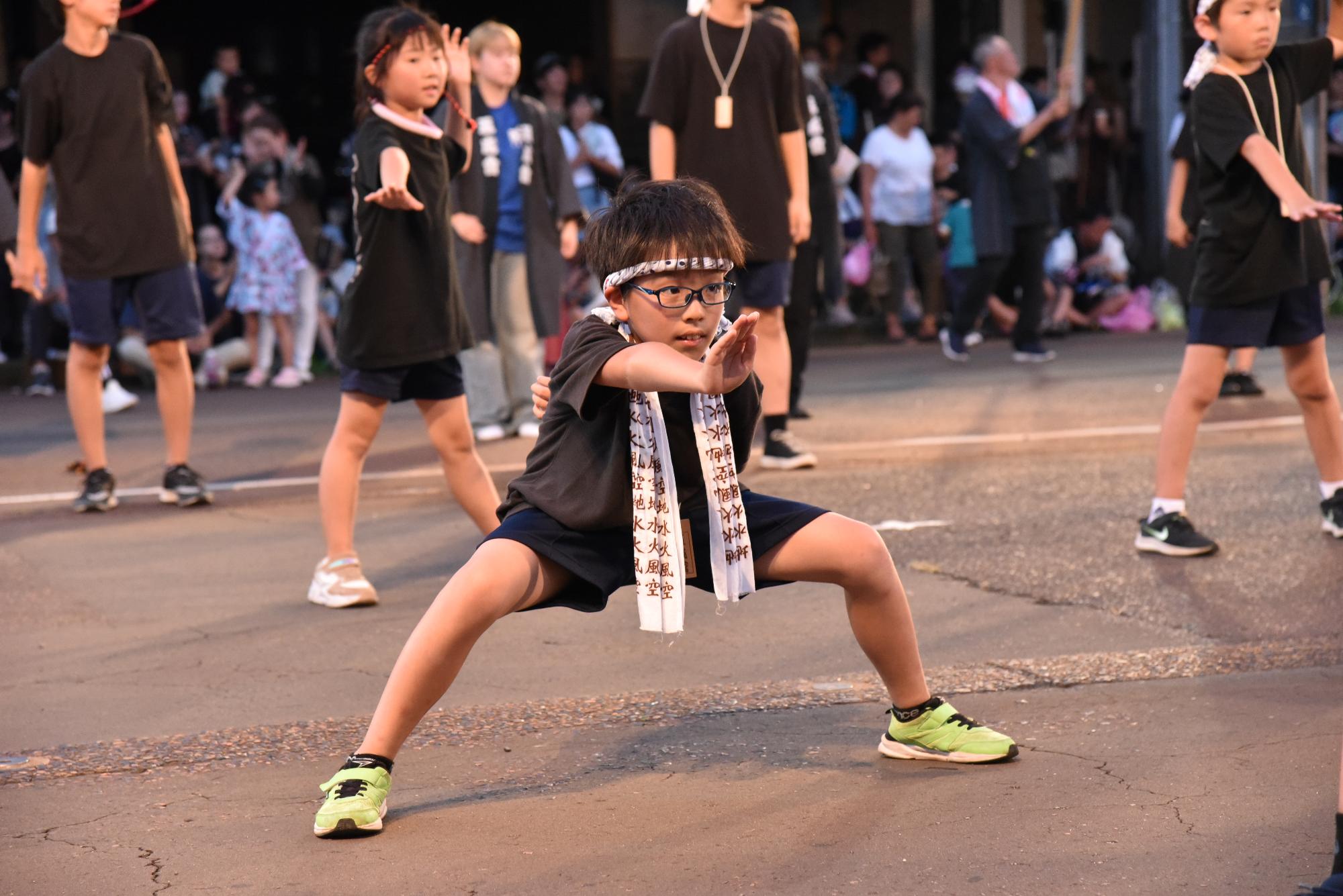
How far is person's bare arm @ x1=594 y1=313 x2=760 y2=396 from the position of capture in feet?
10.6

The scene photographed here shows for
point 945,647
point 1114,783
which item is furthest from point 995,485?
point 1114,783

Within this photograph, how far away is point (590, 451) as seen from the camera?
12.4ft

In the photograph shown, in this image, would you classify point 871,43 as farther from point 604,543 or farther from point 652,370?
point 652,370

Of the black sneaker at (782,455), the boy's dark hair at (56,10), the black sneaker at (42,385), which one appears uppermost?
the boy's dark hair at (56,10)

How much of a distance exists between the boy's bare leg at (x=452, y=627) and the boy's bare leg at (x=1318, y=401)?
3.47 meters

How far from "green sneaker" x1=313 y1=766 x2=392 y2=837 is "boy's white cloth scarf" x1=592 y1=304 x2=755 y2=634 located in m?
0.63

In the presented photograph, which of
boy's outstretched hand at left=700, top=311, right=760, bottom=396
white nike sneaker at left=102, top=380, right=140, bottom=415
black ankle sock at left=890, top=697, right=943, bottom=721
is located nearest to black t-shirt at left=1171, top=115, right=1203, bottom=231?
black ankle sock at left=890, top=697, right=943, bottom=721

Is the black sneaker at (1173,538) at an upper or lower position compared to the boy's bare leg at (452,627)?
lower

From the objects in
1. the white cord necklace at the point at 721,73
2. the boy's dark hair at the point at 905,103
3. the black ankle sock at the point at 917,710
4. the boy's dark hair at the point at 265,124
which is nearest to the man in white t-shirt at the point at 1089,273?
the boy's dark hair at the point at 905,103

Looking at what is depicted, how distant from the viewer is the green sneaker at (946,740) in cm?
399

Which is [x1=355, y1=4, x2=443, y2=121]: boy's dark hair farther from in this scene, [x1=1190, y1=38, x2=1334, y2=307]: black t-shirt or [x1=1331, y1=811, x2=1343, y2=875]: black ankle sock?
[x1=1331, y1=811, x2=1343, y2=875]: black ankle sock

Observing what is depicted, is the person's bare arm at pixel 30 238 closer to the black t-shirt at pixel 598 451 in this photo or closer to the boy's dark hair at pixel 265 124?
the black t-shirt at pixel 598 451

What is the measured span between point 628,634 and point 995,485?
2841 mm

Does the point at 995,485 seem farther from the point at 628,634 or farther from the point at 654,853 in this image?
the point at 654,853
